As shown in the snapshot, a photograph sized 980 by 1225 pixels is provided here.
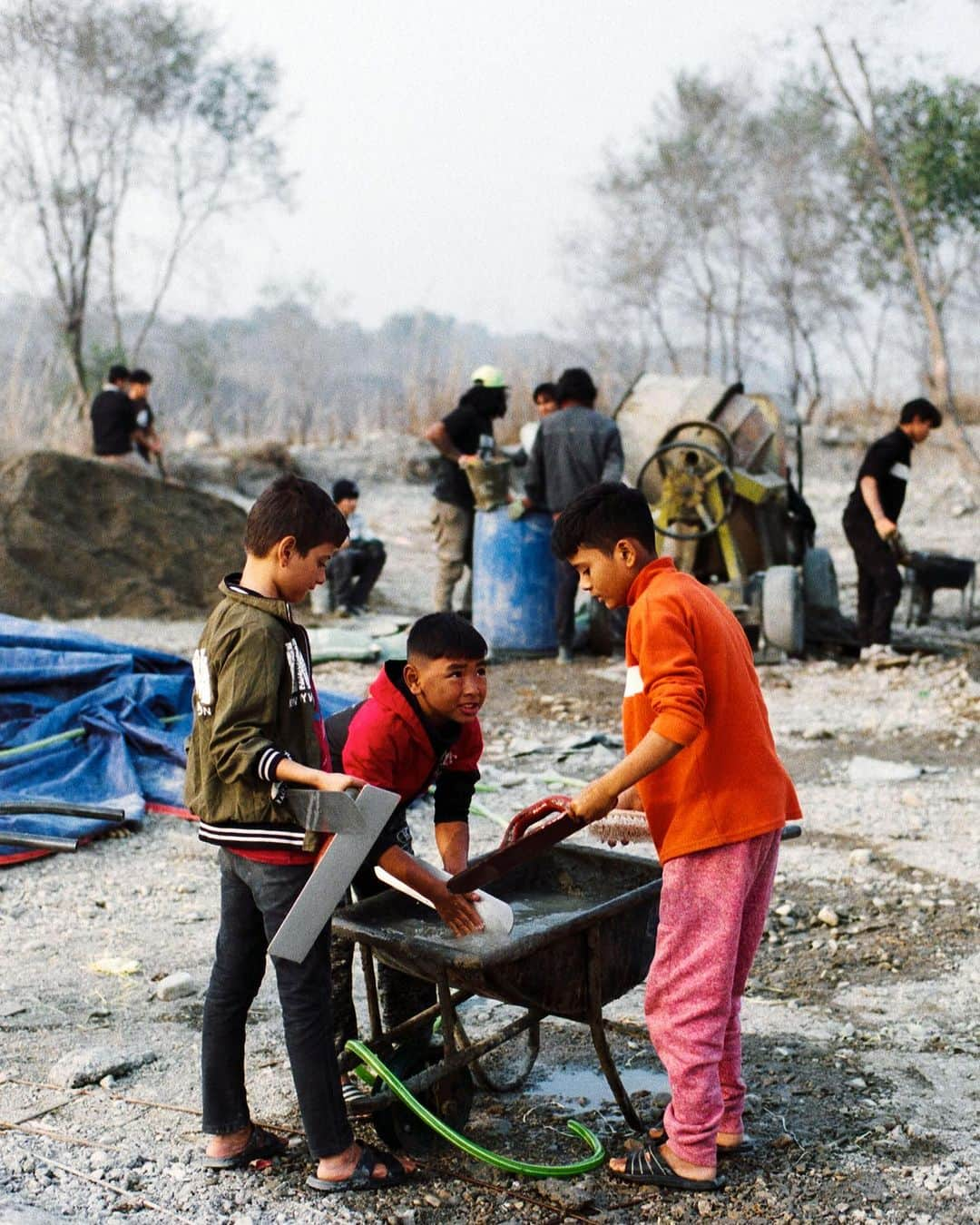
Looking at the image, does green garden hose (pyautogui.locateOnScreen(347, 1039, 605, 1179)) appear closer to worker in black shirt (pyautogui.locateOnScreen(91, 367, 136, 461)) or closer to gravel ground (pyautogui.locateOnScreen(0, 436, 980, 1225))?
gravel ground (pyautogui.locateOnScreen(0, 436, 980, 1225))

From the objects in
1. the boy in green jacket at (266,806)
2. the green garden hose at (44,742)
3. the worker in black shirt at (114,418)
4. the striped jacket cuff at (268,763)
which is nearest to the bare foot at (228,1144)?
the boy in green jacket at (266,806)

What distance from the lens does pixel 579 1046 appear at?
354 cm

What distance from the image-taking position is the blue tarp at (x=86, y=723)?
5.56 metres

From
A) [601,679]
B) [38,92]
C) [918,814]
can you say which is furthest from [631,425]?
[38,92]

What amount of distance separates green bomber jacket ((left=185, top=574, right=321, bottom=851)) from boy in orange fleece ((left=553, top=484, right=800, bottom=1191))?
62 centimetres

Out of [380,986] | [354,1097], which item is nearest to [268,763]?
[354,1097]

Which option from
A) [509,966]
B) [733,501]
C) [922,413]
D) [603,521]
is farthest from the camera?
[733,501]

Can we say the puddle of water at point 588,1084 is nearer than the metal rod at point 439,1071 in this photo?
No

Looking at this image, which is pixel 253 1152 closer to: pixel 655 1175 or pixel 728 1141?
pixel 655 1175

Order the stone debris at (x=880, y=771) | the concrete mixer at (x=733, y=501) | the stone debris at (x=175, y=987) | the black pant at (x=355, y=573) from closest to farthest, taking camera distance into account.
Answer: the stone debris at (x=175, y=987) → the stone debris at (x=880, y=771) → the concrete mixer at (x=733, y=501) → the black pant at (x=355, y=573)

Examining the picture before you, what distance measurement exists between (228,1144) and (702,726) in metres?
1.33

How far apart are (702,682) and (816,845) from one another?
9.58ft

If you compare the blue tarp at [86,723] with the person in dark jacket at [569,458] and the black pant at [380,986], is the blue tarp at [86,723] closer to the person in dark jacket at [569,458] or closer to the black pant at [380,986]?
the black pant at [380,986]

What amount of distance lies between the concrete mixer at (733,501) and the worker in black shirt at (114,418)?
15.6 ft
